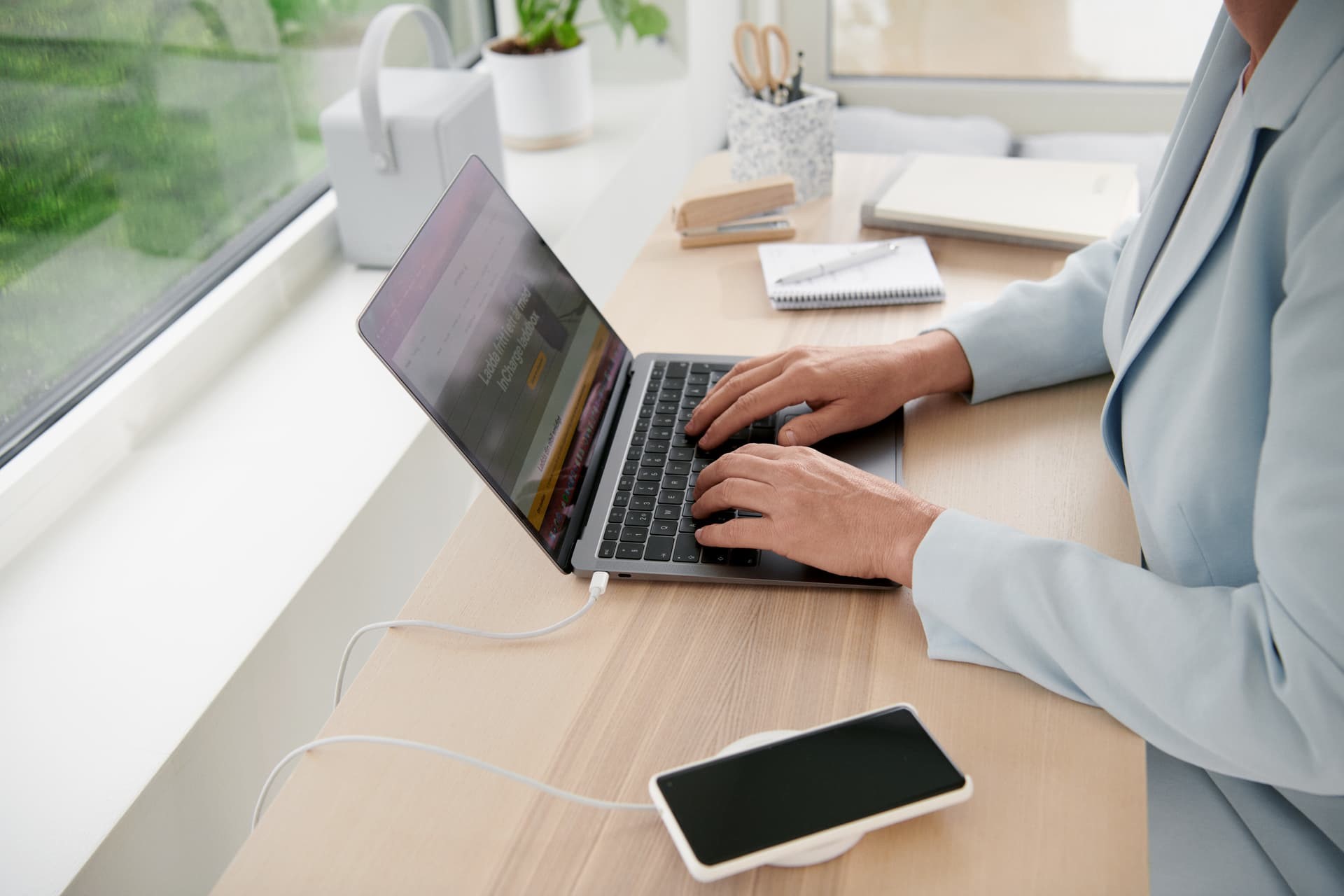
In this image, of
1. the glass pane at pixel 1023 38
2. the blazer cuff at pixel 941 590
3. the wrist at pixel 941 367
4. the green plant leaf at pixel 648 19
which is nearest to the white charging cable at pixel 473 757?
the blazer cuff at pixel 941 590

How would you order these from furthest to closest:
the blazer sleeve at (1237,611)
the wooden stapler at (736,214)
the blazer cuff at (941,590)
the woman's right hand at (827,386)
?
the wooden stapler at (736,214) < the woman's right hand at (827,386) < the blazer cuff at (941,590) < the blazer sleeve at (1237,611)

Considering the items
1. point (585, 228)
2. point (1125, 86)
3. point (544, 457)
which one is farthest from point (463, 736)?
point (1125, 86)

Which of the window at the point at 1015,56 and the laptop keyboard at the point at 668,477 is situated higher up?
the window at the point at 1015,56

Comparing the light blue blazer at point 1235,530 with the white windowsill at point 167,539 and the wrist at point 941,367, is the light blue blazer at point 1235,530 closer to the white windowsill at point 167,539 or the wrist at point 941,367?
the wrist at point 941,367

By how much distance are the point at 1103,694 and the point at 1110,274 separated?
515mm

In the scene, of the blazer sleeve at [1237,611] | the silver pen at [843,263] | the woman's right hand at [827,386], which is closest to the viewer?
the blazer sleeve at [1237,611]

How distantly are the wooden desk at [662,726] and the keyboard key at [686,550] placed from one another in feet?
0.08

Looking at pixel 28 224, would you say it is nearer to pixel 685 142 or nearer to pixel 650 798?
pixel 650 798

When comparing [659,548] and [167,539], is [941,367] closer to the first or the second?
[659,548]

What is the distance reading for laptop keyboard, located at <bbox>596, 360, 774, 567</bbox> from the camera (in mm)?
783

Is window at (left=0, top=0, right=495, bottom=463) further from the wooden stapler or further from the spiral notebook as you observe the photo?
the spiral notebook

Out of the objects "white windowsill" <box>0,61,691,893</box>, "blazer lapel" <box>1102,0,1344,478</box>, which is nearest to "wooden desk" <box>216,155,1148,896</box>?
"blazer lapel" <box>1102,0,1344,478</box>

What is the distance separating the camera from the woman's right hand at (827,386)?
0.89m

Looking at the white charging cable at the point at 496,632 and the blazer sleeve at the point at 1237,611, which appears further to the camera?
the white charging cable at the point at 496,632
